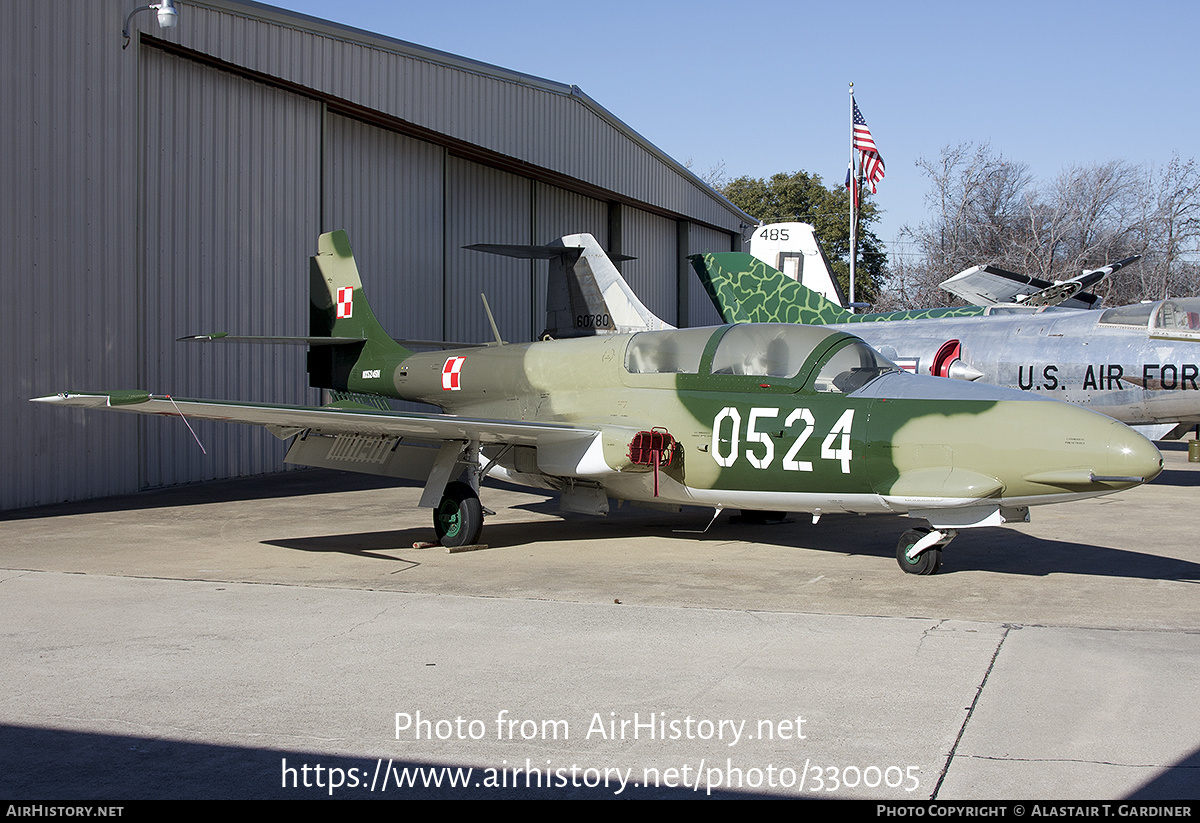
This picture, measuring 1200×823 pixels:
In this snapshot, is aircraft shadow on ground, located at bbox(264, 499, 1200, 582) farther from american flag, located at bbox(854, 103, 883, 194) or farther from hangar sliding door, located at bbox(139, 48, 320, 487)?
american flag, located at bbox(854, 103, 883, 194)

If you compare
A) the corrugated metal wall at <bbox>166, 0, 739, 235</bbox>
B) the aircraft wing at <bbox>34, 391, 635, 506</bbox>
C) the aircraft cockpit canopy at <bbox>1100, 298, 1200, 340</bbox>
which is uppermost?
the corrugated metal wall at <bbox>166, 0, 739, 235</bbox>

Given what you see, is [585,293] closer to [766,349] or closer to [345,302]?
[345,302]

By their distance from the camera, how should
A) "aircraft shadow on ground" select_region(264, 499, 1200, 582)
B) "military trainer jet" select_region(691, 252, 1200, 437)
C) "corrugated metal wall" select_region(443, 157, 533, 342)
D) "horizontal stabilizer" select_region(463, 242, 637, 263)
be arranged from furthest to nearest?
"corrugated metal wall" select_region(443, 157, 533, 342) → "horizontal stabilizer" select_region(463, 242, 637, 263) → "military trainer jet" select_region(691, 252, 1200, 437) → "aircraft shadow on ground" select_region(264, 499, 1200, 582)

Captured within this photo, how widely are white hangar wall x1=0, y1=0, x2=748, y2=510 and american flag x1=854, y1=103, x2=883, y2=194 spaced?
10789mm

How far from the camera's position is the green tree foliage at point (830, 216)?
53.8m

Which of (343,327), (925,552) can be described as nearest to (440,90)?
(343,327)

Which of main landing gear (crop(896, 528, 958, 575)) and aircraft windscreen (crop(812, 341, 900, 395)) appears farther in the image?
aircraft windscreen (crop(812, 341, 900, 395))

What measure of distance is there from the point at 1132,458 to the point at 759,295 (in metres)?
10.3

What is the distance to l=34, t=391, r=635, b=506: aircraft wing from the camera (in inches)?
319

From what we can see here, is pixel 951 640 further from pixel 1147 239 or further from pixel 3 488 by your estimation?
pixel 1147 239

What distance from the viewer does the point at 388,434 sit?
9.22 meters

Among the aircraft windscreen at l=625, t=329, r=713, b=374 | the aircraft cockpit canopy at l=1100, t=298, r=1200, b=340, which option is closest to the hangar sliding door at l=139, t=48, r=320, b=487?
the aircraft windscreen at l=625, t=329, r=713, b=374

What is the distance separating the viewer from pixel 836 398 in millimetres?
7949

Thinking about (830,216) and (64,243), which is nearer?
(64,243)
